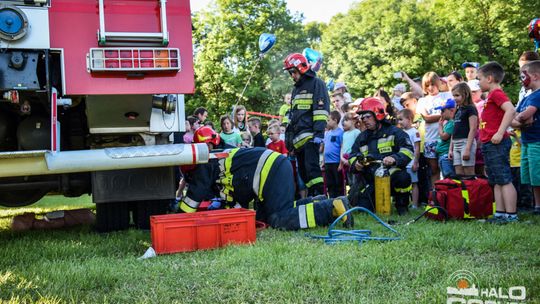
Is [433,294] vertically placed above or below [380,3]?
below

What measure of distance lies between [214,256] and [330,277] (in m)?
1.10

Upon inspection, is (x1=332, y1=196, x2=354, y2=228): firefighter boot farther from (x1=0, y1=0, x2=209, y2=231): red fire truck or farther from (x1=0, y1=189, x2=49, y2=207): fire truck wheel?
(x1=0, y1=189, x2=49, y2=207): fire truck wheel

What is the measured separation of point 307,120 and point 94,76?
3263mm

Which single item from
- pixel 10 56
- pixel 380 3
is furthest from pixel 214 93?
pixel 10 56

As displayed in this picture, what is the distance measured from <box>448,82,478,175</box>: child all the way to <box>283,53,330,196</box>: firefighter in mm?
1523

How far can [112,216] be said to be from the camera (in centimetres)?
552

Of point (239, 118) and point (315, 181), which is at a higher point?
point (239, 118)

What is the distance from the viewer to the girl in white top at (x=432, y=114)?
7396 mm

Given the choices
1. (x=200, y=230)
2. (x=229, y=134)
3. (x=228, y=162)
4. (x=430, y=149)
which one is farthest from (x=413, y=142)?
(x=200, y=230)

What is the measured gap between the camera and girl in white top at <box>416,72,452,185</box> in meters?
7.40

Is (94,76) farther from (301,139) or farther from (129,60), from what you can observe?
(301,139)

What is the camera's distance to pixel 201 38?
1431 inches

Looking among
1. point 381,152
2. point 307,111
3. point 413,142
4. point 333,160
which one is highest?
point 307,111

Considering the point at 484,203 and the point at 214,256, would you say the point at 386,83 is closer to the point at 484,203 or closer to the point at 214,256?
the point at 484,203
